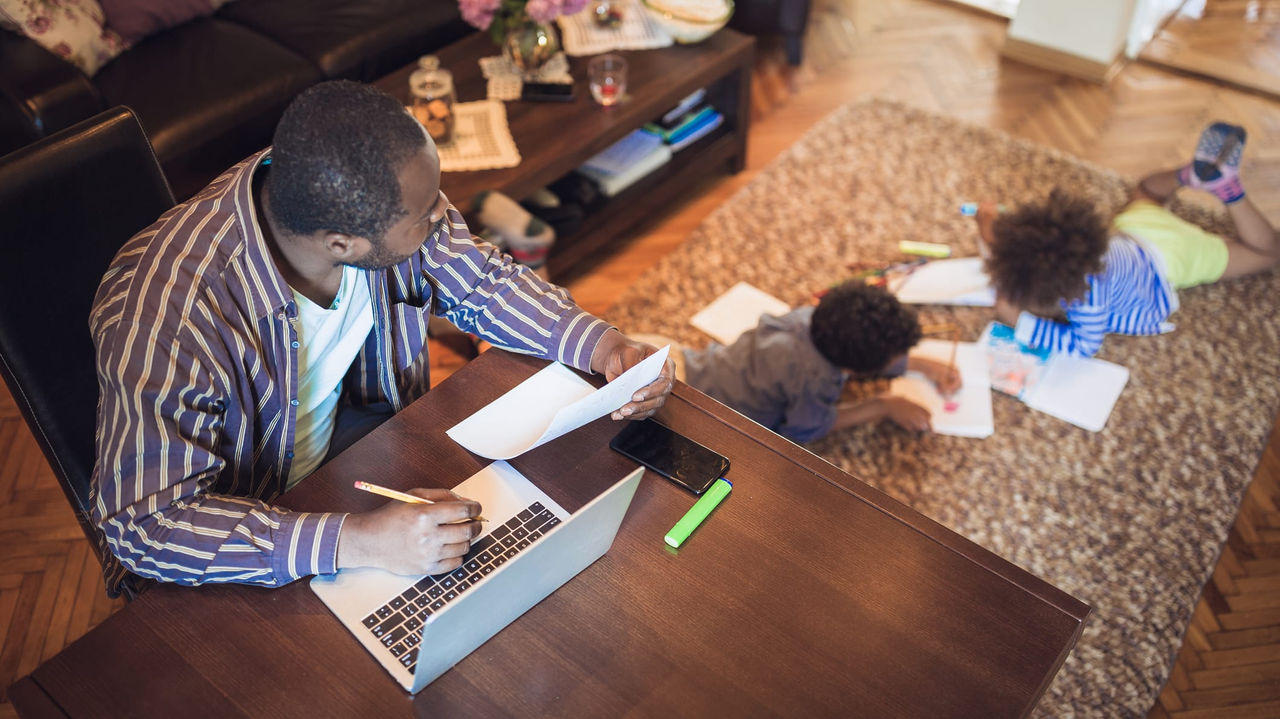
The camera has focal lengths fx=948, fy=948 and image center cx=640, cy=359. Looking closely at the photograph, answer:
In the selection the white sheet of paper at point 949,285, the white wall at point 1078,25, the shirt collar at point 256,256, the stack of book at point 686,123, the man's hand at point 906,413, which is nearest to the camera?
the shirt collar at point 256,256

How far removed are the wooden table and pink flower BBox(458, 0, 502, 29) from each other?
1572 mm

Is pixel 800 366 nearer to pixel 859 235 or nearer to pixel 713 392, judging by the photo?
pixel 713 392

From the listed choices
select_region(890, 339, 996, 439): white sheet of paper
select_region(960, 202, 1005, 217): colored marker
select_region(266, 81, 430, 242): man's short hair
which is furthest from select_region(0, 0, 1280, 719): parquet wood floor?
select_region(266, 81, 430, 242): man's short hair

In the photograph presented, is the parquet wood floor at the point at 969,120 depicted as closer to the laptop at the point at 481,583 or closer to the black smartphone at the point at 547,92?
the black smartphone at the point at 547,92

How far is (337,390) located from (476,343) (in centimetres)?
90

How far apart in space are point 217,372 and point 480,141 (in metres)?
1.29

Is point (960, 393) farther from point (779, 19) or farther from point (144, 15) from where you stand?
point (144, 15)

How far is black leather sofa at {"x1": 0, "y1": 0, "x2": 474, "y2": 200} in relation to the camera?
7.48 feet

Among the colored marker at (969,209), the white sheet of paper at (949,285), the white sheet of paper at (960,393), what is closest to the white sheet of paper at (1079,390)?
the white sheet of paper at (960,393)

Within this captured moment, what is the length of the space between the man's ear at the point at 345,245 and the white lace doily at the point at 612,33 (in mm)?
1580

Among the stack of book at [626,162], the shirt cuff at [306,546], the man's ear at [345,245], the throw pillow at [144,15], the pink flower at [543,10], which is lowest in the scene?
the stack of book at [626,162]

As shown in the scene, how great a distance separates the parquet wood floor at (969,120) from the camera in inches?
72.4

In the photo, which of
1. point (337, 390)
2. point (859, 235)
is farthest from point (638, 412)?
point (859, 235)

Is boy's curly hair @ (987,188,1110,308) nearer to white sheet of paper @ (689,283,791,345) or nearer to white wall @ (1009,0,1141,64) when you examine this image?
white sheet of paper @ (689,283,791,345)
